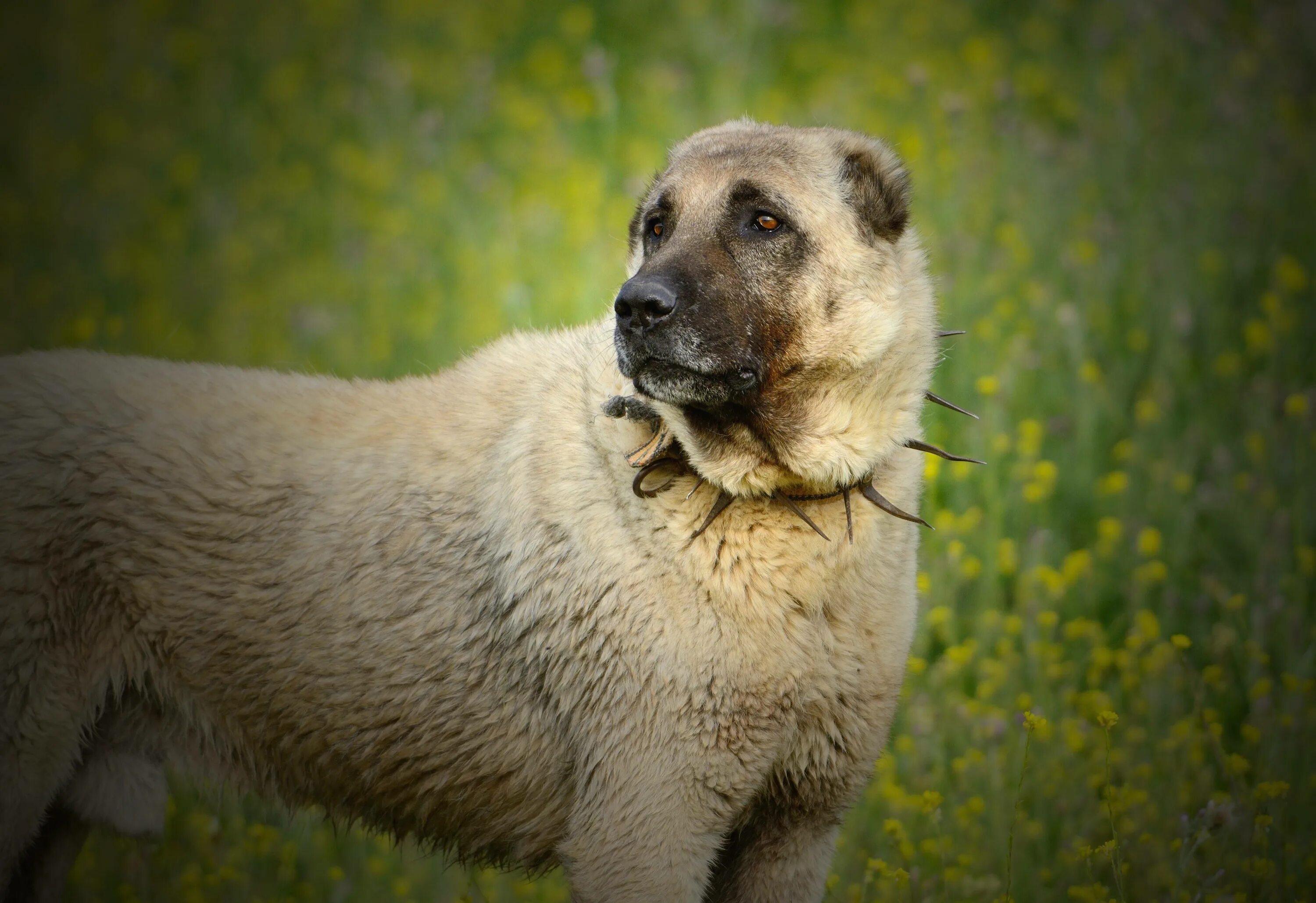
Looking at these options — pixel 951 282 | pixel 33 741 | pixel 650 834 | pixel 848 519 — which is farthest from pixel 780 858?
pixel 951 282

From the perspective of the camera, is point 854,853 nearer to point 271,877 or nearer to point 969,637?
point 969,637

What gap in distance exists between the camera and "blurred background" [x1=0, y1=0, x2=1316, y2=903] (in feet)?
12.2

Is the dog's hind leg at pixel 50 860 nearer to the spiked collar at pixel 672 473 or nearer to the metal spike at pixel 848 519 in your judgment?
the spiked collar at pixel 672 473

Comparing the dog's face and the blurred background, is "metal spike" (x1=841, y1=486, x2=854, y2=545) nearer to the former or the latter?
the dog's face

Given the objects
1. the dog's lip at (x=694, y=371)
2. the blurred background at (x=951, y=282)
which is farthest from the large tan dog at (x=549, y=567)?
the blurred background at (x=951, y=282)

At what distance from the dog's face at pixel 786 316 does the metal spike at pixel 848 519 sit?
0.10 ft

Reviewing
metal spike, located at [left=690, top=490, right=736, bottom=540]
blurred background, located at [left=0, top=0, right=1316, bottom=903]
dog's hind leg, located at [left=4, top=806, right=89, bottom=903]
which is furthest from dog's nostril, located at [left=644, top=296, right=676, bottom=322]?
dog's hind leg, located at [left=4, top=806, right=89, bottom=903]

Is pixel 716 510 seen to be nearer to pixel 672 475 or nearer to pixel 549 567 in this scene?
pixel 672 475

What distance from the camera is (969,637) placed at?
445cm

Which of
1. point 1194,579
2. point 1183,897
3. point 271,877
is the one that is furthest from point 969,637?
point 271,877

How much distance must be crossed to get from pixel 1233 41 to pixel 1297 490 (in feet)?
11.1

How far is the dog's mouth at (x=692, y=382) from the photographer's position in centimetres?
258

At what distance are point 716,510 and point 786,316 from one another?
480 millimetres

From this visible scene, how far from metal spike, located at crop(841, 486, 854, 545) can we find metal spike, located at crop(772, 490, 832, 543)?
0.05 meters
